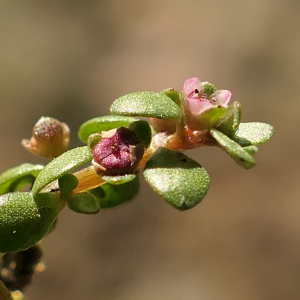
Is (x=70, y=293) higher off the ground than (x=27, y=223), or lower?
lower

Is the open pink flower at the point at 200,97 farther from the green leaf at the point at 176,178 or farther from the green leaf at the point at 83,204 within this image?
the green leaf at the point at 83,204

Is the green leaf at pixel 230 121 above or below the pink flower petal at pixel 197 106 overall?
below

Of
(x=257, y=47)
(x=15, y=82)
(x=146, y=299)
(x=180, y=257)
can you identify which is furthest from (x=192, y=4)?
(x=146, y=299)

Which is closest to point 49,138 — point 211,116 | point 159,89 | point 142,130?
point 142,130

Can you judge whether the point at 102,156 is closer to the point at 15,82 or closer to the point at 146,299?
the point at 146,299

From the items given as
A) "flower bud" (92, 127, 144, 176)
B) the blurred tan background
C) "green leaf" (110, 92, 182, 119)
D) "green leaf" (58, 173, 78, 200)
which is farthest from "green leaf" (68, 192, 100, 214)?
the blurred tan background

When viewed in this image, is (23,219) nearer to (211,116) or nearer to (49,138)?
(49,138)

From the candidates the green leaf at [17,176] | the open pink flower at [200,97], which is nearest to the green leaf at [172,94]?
the open pink flower at [200,97]
